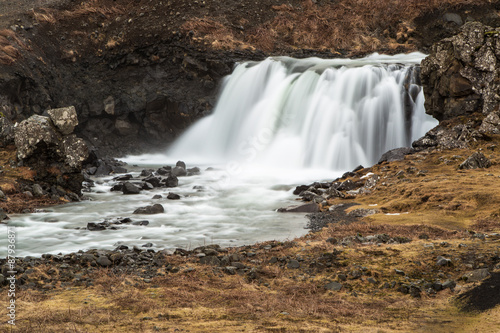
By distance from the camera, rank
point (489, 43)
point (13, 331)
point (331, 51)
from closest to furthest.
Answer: point (13, 331) < point (489, 43) < point (331, 51)

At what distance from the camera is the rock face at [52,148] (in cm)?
1678

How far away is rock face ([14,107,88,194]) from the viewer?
16.8 metres

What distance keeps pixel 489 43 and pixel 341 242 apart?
13.7 meters

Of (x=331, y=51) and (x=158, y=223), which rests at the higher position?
(x=331, y=51)

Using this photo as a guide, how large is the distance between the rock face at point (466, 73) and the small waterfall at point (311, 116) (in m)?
3.58

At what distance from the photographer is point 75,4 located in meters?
37.3

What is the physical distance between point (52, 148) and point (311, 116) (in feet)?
48.4

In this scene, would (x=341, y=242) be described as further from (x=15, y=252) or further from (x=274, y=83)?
(x=274, y=83)

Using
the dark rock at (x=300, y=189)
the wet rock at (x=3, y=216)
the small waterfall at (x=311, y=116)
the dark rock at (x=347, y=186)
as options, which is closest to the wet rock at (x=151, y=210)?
the wet rock at (x=3, y=216)

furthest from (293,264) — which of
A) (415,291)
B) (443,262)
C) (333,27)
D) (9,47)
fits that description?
(333,27)

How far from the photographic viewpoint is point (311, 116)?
1057 inches

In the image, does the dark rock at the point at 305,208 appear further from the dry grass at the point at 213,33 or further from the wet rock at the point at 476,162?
the dry grass at the point at 213,33

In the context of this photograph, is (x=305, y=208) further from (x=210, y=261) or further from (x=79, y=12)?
(x=79, y=12)

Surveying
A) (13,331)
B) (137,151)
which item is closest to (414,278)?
(13,331)
